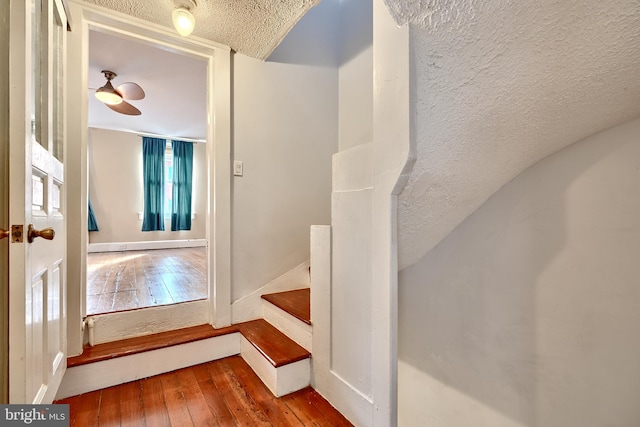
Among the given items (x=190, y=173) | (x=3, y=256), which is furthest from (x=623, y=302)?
(x=190, y=173)

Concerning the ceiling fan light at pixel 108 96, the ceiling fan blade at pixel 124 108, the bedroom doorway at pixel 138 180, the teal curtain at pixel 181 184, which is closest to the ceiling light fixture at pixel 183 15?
the bedroom doorway at pixel 138 180

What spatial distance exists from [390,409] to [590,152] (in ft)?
3.90

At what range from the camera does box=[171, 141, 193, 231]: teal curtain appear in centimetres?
558

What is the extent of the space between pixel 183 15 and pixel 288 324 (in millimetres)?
1852

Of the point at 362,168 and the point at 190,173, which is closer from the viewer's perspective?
the point at 362,168

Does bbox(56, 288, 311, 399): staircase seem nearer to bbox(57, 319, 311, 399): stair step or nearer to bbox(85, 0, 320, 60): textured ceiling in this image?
bbox(57, 319, 311, 399): stair step

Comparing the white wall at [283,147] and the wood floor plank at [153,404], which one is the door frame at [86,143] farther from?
the wood floor plank at [153,404]

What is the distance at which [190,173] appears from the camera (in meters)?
5.70

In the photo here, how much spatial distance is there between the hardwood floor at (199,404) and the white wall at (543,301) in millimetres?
649

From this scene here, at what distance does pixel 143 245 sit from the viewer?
17.3 ft

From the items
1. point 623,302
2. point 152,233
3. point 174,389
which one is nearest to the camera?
point 623,302

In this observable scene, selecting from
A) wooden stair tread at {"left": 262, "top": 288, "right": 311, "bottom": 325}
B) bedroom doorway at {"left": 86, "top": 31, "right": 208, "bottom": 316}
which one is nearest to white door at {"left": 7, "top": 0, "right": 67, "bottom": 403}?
bedroom doorway at {"left": 86, "top": 31, "right": 208, "bottom": 316}

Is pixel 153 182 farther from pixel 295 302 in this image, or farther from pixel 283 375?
pixel 283 375

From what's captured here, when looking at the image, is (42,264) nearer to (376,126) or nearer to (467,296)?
(376,126)
